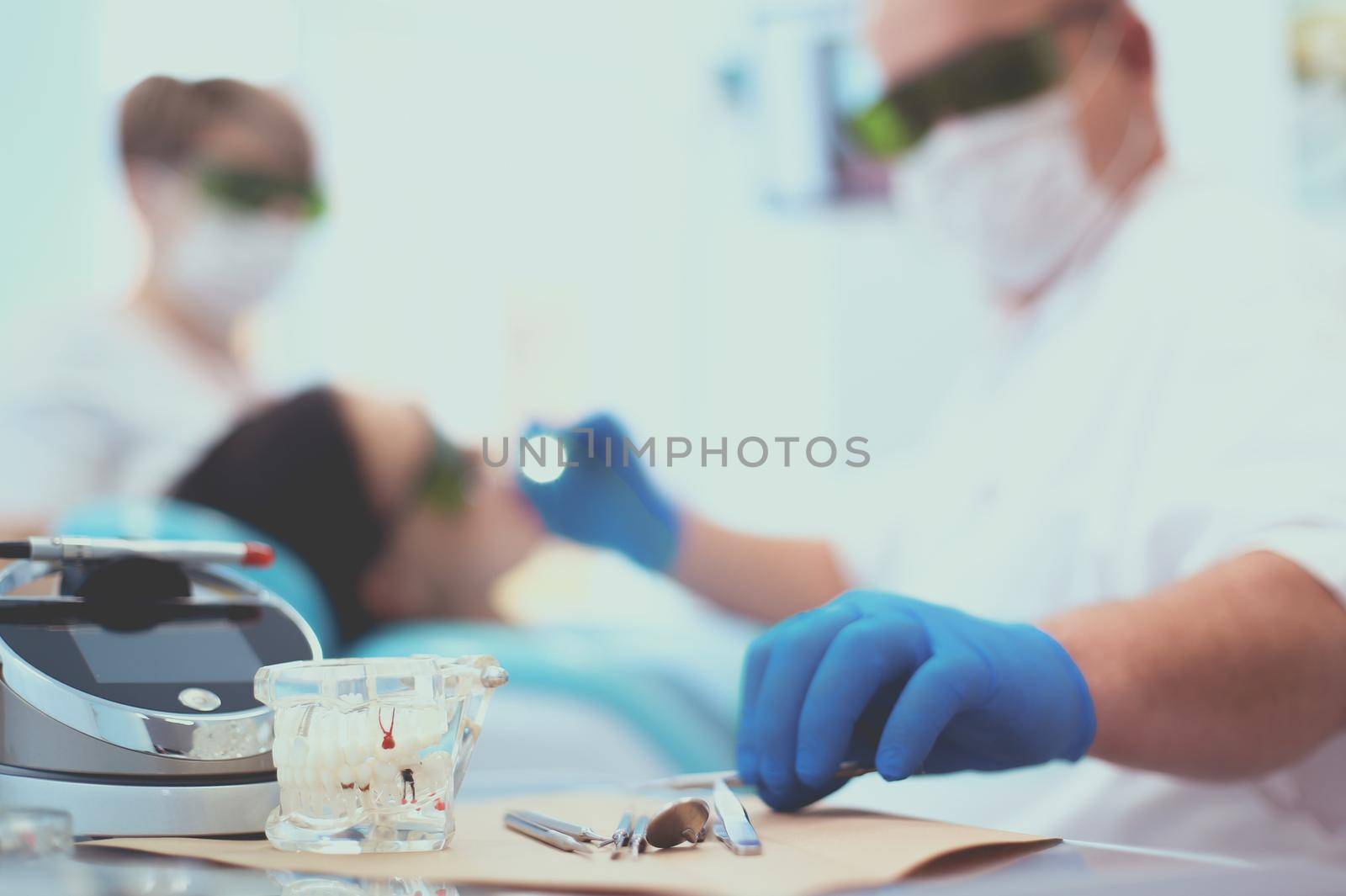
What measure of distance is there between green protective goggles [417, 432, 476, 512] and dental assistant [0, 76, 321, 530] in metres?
0.32

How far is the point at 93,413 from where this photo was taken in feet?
5.26

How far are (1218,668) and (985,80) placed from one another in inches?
27.4

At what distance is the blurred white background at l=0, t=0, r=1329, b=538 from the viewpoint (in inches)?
88.3

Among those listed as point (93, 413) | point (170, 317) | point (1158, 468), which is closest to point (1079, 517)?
point (1158, 468)

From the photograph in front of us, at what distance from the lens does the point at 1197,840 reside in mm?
756

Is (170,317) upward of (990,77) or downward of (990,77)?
downward

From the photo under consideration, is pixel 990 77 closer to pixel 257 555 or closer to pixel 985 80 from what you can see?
pixel 985 80

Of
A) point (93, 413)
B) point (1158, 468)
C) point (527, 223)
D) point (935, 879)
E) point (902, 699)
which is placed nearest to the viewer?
point (935, 879)

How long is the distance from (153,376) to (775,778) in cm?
147

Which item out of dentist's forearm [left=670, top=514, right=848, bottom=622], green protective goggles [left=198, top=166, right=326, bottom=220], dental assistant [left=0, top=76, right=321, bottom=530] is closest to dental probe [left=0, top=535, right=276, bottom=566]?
dentist's forearm [left=670, top=514, right=848, bottom=622]

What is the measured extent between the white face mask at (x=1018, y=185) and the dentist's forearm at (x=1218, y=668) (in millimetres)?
573

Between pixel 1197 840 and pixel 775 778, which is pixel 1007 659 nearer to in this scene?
pixel 775 778

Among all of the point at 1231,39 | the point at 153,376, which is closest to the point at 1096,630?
the point at 153,376

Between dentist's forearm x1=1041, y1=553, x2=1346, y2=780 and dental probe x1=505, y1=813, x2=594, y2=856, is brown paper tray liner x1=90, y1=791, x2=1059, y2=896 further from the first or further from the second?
dentist's forearm x1=1041, y1=553, x2=1346, y2=780
